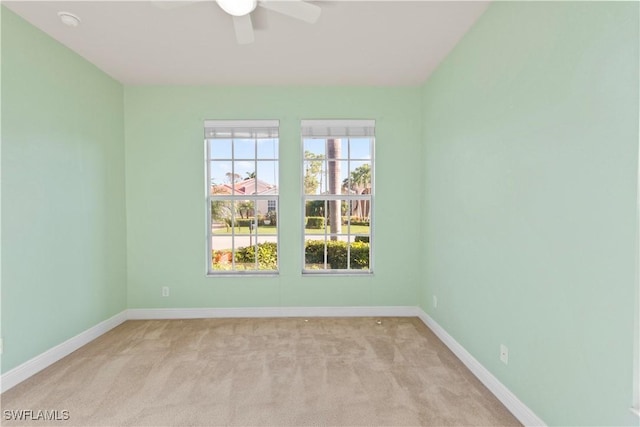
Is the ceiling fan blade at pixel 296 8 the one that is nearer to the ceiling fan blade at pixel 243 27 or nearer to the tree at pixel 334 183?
the ceiling fan blade at pixel 243 27

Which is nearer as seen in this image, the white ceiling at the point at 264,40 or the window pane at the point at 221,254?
the white ceiling at the point at 264,40

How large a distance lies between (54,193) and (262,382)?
2345 millimetres

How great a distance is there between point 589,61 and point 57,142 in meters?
3.73

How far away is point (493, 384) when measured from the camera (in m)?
2.17

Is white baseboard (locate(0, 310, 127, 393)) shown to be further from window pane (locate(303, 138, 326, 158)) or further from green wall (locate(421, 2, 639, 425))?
green wall (locate(421, 2, 639, 425))

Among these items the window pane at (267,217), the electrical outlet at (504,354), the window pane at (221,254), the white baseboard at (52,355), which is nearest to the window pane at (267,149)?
the window pane at (267,217)

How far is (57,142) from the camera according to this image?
2.66 meters

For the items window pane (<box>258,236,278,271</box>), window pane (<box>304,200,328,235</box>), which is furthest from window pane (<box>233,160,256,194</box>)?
window pane (<box>304,200,328,235</box>)

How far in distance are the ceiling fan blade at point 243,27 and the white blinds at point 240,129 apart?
4.42 ft

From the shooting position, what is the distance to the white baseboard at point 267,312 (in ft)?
11.9

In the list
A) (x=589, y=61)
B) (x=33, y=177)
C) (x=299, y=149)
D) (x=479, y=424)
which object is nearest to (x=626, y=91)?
(x=589, y=61)

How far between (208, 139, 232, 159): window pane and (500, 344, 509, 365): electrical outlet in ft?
10.8

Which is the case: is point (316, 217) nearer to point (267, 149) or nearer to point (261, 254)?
point (261, 254)

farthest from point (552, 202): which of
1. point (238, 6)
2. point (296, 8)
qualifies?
point (238, 6)
